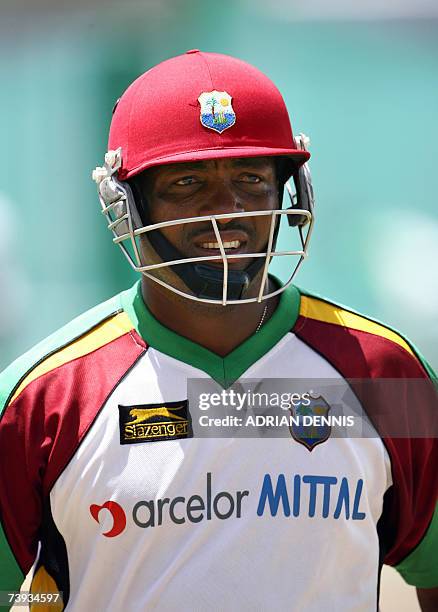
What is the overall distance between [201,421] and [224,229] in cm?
37

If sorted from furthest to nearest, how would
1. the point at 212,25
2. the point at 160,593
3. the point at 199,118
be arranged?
the point at 212,25 < the point at 199,118 < the point at 160,593

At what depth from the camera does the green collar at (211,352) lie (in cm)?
198

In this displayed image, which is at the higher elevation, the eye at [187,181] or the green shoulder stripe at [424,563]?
the eye at [187,181]

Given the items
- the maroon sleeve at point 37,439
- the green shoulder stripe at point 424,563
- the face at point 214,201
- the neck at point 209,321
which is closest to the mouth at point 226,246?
the face at point 214,201

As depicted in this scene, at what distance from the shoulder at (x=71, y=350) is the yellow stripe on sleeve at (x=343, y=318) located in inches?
14.3

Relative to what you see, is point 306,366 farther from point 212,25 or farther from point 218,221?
point 212,25

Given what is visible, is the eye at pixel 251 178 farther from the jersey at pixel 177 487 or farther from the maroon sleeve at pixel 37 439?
the maroon sleeve at pixel 37 439

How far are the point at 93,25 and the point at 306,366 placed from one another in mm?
2241

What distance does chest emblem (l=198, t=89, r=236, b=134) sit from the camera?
1.98 m

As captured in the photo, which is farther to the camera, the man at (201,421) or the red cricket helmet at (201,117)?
the red cricket helmet at (201,117)

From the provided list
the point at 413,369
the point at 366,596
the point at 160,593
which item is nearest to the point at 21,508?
the point at 160,593

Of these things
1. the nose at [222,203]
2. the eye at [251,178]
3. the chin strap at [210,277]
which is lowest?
the chin strap at [210,277]

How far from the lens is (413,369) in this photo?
2.03 m

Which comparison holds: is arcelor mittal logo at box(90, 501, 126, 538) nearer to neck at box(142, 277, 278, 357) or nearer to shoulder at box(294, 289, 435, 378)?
neck at box(142, 277, 278, 357)
